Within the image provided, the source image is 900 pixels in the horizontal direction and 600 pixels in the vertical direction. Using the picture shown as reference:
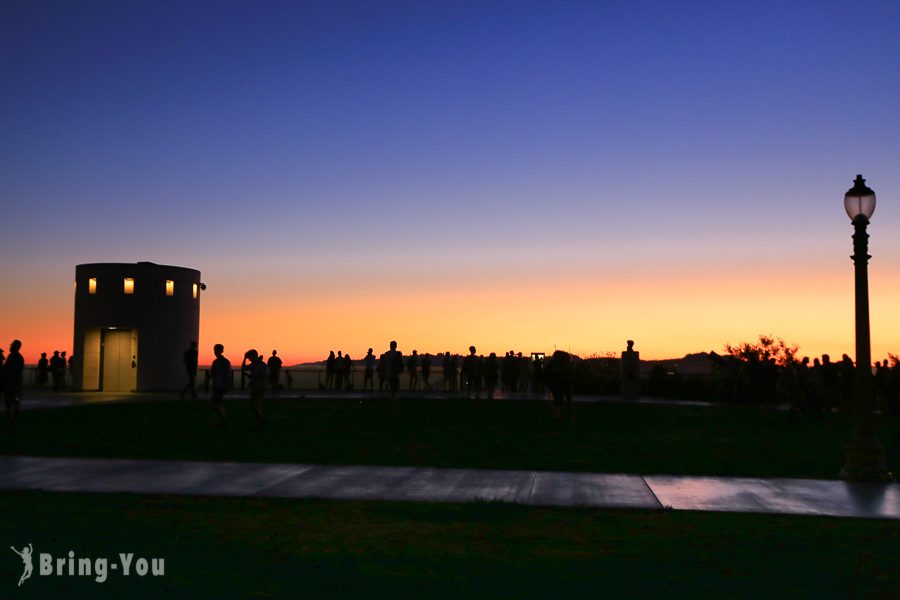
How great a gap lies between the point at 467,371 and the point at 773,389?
452 inches

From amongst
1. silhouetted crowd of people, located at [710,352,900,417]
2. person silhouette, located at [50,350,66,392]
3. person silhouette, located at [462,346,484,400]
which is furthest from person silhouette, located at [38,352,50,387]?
silhouetted crowd of people, located at [710,352,900,417]

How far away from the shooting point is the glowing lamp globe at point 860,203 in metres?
13.0

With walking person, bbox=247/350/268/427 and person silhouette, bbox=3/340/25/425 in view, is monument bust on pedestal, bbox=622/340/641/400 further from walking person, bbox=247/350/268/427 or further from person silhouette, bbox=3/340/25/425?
person silhouette, bbox=3/340/25/425

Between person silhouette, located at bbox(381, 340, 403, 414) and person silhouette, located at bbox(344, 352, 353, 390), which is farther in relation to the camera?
person silhouette, located at bbox(344, 352, 353, 390)

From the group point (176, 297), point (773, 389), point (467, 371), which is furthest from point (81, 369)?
point (773, 389)

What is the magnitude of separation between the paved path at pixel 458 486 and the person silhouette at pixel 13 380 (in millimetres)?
6835

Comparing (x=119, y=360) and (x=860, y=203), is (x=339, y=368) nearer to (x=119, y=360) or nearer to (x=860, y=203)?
(x=119, y=360)

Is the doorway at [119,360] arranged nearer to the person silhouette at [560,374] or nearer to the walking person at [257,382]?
the walking person at [257,382]

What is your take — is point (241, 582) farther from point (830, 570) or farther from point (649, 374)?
point (649, 374)

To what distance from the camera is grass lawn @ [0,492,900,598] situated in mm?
6418

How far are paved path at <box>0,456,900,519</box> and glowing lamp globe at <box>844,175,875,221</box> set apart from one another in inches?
150

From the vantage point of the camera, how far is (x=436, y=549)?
769cm

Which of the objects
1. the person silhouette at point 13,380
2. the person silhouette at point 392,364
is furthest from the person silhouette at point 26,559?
the person silhouette at point 392,364

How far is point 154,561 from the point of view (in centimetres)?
703
